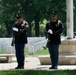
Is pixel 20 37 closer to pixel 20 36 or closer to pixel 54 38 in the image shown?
pixel 20 36

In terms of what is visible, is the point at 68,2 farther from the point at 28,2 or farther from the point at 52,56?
the point at 28,2

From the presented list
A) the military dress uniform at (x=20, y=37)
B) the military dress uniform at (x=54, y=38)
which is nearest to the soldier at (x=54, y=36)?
the military dress uniform at (x=54, y=38)

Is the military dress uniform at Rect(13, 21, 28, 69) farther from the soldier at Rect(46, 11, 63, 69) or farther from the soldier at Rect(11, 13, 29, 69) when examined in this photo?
the soldier at Rect(46, 11, 63, 69)

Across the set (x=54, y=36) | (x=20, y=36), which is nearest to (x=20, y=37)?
(x=20, y=36)

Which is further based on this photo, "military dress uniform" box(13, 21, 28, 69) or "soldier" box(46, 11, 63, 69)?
"military dress uniform" box(13, 21, 28, 69)

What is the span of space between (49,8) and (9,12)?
37.6 ft

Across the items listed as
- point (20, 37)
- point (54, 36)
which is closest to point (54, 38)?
point (54, 36)

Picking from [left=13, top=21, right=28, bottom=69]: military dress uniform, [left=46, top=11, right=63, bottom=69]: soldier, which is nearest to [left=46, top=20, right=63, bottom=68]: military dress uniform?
[left=46, top=11, right=63, bottom=69]: soldier

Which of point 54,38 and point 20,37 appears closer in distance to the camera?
point 54,38

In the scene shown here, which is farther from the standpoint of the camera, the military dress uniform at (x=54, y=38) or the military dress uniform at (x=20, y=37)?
the military dress uniform at (x=20, y=37)

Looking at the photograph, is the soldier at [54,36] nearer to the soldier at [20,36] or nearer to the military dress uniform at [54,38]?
the military dress uniform at [54,38]

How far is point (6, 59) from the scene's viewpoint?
1620 cm

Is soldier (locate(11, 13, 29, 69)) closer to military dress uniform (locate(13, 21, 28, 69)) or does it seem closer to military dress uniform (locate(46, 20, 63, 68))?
military dress uniform (locate(13, 21, 28, 69))

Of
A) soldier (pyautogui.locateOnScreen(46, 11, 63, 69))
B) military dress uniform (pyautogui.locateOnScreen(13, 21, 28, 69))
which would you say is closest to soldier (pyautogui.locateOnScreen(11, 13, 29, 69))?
military dress uniform (pyautogui.locateOnScreen(13, 21, 28, 69))
